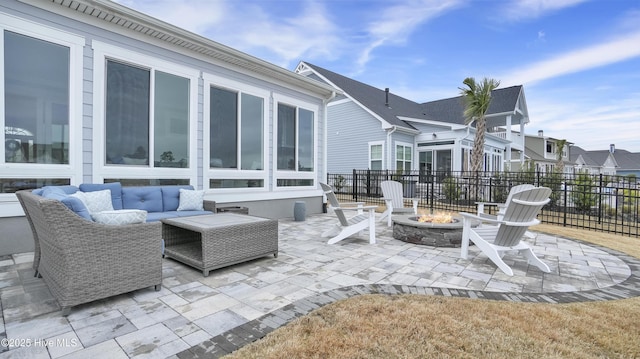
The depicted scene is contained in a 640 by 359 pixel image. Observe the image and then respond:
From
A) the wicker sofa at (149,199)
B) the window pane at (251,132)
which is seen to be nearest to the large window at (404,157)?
the window pane at (251,132)

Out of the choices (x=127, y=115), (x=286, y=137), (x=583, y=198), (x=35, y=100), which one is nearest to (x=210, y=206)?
(x=127, y=115)

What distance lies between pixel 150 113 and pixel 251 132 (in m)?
2.14

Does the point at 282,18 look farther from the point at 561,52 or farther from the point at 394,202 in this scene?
the point at 561,52

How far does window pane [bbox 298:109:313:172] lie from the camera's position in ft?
25.9

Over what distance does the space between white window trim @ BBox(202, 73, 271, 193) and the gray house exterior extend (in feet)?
0.07

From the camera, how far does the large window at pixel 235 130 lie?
6.07 meters

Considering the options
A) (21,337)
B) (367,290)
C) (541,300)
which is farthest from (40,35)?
(541,300)

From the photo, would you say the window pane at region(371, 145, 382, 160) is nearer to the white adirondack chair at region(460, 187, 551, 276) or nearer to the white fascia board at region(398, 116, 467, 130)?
the white fascia board at region(398, 116, 467, 130)

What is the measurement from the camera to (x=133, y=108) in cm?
494

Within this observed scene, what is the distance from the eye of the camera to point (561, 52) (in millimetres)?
10523

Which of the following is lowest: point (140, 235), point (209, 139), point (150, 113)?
point (140, 235)

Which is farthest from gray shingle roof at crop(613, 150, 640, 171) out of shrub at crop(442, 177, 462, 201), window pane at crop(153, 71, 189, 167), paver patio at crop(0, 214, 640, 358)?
window pane at crop(153, 71, 189, 167)

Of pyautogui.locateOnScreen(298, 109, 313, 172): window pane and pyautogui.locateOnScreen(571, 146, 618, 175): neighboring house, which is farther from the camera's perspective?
pyautogui.locateOnScreen(571, 146, 618, 175): neighboring house

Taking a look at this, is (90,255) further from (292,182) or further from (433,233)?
(292,182)
